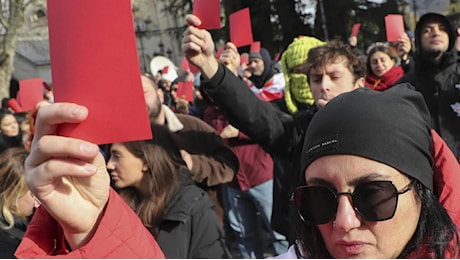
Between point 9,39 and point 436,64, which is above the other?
point 9,39

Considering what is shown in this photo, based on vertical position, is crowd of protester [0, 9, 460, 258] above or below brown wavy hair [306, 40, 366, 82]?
below

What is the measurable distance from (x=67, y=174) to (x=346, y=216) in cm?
57

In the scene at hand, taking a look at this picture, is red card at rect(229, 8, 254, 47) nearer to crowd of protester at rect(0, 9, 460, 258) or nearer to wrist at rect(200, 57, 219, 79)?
crowd of protester at rect(0, 9, 460, 258)

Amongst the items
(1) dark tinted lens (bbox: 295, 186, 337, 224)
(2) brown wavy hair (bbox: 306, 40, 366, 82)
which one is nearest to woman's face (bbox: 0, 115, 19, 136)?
(2) brown wavy hair (bbox: 306, 40, 366, 82)

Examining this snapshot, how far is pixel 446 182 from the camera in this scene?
1487mm

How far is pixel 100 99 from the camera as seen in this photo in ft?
3.48

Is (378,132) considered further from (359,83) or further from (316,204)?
(359,83)

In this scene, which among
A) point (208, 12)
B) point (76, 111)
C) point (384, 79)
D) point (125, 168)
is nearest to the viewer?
point (76, 111)

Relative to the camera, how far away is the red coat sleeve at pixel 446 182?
4.87 feet

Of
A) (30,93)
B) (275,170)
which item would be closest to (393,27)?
(275,170)

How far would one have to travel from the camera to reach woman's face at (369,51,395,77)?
4992 mm

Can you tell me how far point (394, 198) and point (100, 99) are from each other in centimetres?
64

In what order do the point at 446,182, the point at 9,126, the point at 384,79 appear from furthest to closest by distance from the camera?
the point at 9,126 → the point at 384,79 → the point at 446,182

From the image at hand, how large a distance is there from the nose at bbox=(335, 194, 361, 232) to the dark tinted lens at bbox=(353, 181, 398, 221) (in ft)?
0.04
